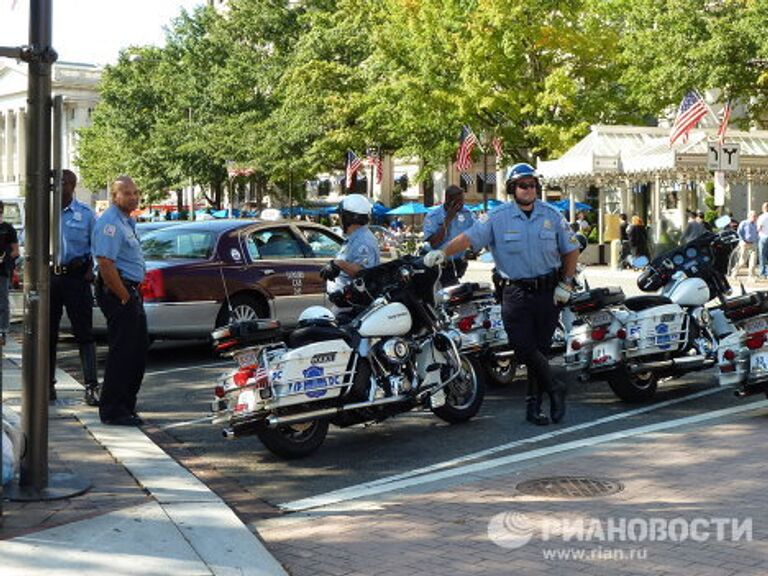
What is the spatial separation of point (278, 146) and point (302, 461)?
40.9 metres

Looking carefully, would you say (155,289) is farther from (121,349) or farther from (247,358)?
(247,358)

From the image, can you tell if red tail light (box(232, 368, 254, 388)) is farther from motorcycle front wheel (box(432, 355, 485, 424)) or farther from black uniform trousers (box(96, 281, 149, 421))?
motorcycle front wheel (box(432, 355, 485, 424))

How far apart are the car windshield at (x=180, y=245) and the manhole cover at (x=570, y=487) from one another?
662 centimetres

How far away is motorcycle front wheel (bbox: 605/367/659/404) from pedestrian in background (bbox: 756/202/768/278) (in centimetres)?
1855

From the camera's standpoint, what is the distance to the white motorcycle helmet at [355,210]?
8.64 meters

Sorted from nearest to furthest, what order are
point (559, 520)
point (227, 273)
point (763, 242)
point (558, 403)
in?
point (559, 520) → point (558, 403) → point (227, 273) → point (763, 242)

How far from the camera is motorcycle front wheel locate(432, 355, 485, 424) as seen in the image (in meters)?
8.55

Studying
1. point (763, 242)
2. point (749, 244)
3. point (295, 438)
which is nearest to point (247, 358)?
point (295, 438)

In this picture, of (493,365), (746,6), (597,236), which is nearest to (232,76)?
(597,236)

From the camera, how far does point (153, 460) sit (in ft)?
23.9

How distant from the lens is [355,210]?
28.3 feet

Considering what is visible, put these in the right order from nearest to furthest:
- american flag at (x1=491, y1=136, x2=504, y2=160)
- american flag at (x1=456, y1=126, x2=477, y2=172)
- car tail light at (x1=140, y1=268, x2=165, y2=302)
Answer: car tail light at (x1=140, y1=268, x2=165, y2=302), american flag at (x1=456, y1=126, x2=477, y2=172), american flag at (x1=491, y1=136, x2=504, y2=160)

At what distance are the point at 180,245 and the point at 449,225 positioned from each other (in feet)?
9.87

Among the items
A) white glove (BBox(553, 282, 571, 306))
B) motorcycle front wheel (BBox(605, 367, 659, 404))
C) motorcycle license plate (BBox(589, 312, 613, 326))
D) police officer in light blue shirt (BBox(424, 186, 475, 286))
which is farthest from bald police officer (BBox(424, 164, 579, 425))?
police officer in light blue shirt (BBox(424, 186, 475, 286))
